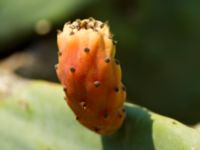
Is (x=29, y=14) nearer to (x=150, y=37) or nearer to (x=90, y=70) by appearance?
(x=150, y=37)

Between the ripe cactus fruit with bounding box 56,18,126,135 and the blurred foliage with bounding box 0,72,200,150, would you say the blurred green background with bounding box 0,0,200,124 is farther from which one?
the ripe cactus fruit with bounding box 56,18,126,135

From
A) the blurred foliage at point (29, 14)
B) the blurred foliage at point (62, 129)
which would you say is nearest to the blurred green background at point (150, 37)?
the blurred foliage at point (29, 14)

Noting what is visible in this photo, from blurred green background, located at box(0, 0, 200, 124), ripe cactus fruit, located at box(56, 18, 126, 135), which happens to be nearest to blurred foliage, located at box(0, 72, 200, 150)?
ripe cactus fruit, located at box(56, 18, 126, 135)

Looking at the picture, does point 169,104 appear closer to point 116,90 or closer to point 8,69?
point 8,69

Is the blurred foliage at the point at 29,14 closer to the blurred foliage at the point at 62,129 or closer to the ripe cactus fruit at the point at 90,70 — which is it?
the blurred foliage at the point at 62,129

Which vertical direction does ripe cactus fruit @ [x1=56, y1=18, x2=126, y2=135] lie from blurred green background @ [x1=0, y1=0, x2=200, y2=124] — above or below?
above

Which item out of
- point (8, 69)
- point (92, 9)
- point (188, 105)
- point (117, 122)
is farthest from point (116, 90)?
point (8, 69)
